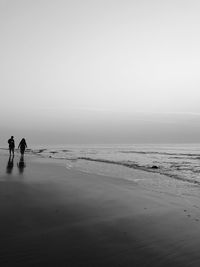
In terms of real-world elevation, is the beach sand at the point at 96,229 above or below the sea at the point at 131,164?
above

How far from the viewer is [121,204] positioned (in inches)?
440

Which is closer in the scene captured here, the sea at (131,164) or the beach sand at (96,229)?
the beach sand at (96,229)

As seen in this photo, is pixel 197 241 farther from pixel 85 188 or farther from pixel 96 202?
pixel 85 188

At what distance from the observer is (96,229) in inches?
299

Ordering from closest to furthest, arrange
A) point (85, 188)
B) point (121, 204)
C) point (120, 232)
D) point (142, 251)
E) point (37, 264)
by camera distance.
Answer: point (37, 264)
point (142, 251)
point (120, 232)
point (121, 204)
point (85, 188)

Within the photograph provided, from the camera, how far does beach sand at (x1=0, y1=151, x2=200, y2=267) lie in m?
5.60

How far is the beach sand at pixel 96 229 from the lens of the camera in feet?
18.4

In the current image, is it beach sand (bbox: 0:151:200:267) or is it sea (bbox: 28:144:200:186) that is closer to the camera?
beach sand (bbox: 0:151:200:267)

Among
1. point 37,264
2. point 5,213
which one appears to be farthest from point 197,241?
point 5,213

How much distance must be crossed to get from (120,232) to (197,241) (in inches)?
76.6

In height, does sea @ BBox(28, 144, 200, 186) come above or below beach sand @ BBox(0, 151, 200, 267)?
below

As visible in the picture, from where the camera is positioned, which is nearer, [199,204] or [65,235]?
[65,235]

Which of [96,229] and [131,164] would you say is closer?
[96,229]

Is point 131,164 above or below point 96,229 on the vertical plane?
below
